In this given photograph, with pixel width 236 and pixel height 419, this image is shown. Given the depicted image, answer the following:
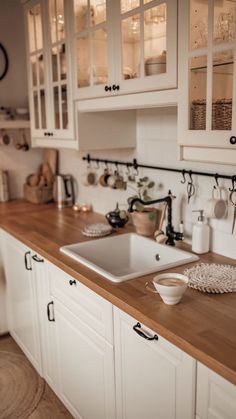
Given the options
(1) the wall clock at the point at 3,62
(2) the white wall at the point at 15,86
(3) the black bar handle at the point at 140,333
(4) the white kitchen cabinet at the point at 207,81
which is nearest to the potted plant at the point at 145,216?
(4) the white kitchen cabinet at the point at 207,81

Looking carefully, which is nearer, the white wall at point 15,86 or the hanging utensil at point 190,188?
the hanging utensil at point 190,188

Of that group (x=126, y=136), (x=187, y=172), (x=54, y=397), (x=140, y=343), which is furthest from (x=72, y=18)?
(x=54, y=397)

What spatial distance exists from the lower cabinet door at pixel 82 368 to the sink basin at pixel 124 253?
29cm

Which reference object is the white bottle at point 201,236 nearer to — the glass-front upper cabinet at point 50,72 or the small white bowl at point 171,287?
the small white bowl at point 171,287

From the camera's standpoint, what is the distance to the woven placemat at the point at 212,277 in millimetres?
1453

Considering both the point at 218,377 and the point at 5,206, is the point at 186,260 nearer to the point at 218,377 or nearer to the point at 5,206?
the point at 218,377

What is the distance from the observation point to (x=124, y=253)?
2176 mm

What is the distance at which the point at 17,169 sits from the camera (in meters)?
3.30

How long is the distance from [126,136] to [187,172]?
53 centimetres

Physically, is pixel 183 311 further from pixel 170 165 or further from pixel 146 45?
pixel 146 45

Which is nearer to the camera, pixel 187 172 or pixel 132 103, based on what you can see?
pixel 132 103

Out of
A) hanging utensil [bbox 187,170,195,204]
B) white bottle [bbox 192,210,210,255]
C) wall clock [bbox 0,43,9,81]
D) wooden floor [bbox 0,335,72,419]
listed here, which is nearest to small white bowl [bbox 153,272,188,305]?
white bottle [bbox 192,210,210,255]

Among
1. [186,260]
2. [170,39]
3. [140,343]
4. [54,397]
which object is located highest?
[170,39]

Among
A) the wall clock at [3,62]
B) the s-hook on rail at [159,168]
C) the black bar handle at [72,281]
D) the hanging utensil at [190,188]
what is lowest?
the black bar handle at [72,281]
